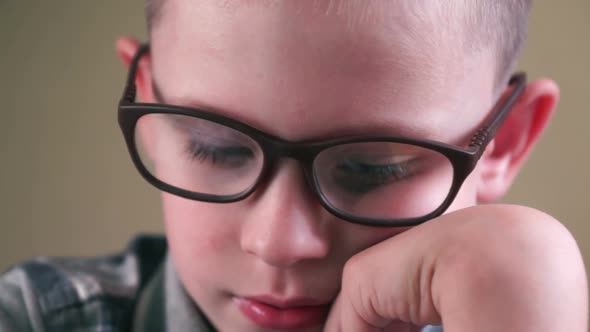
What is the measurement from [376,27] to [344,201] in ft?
0.49

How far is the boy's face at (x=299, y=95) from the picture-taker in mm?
452

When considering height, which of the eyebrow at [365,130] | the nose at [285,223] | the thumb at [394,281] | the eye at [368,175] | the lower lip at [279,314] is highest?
the eyebrow at [365,130]

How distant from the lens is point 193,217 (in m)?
0.54

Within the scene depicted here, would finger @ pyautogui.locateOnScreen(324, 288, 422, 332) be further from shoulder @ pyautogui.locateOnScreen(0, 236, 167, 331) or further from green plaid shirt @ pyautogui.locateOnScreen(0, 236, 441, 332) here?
shoulder @ pyautogui.locateOnScreen(0, 236, 167, 331)

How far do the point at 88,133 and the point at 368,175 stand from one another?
0.75 metres

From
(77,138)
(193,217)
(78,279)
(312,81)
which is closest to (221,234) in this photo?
(193,217)

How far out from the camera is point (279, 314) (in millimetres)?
538

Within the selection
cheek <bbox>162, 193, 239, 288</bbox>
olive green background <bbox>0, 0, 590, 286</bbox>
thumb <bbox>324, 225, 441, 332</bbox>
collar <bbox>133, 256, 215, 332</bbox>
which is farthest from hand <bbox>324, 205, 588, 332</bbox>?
olive green background <bbox>0, 0, 590, 286</bbox>

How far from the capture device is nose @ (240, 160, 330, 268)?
1.55 ft

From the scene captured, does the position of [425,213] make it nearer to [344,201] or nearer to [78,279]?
[344,201]

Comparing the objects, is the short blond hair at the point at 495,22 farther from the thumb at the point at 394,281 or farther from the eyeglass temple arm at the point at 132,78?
the thumb at the point at 394,281

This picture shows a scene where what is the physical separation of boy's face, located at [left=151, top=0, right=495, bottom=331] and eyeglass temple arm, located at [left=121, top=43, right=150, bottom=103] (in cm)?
4

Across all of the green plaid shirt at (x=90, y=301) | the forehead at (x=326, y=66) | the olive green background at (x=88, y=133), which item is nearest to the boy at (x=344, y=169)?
the forehead at (x=326, y=66)

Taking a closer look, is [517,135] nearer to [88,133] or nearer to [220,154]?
[220,154]
